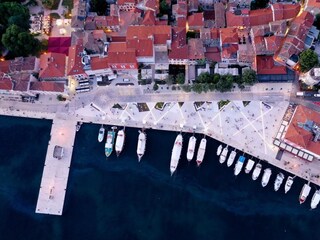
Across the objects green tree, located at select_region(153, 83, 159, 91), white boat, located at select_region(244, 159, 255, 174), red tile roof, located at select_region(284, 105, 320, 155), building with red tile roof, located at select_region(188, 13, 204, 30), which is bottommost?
white boat, located at select_region(244, 159, 255, 174)

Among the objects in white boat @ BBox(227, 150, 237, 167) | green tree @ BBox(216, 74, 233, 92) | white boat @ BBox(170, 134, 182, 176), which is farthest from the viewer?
green tree @ BBox(216, 74, 233, 92)

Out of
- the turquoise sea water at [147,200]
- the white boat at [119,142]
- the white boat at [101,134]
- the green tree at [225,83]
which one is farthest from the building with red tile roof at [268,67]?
the white boat at [101,134]

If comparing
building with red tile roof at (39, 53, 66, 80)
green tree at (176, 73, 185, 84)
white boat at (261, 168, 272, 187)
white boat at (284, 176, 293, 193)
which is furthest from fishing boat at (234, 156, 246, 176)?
building with red tile roof at (39, 53, 66, 80)

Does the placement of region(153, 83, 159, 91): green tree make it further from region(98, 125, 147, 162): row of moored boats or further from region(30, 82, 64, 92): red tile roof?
region(30, 82, 64, 92): red tile roof

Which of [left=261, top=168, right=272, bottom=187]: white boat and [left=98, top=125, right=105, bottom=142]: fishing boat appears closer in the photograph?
[left=261, top=168, right=272, bottom=187]: white boat

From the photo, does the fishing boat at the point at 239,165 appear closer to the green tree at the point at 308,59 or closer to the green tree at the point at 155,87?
the green tree at the point at 308,59

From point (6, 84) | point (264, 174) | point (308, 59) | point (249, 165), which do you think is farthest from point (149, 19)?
point (264, 174)

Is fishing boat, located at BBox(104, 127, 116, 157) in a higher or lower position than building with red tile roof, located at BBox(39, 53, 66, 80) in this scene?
lower

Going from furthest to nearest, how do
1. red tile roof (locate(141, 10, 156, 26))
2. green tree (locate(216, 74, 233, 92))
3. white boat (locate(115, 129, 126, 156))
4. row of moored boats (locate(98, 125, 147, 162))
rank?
red tile roof (locate(141, 10, 156, 26)) → white boat (locate(115, 129, 126, 156)) → row of moored boats (locate(98, 125, 147, 162)) → green tree (locate(216, 74, 233, 92))
